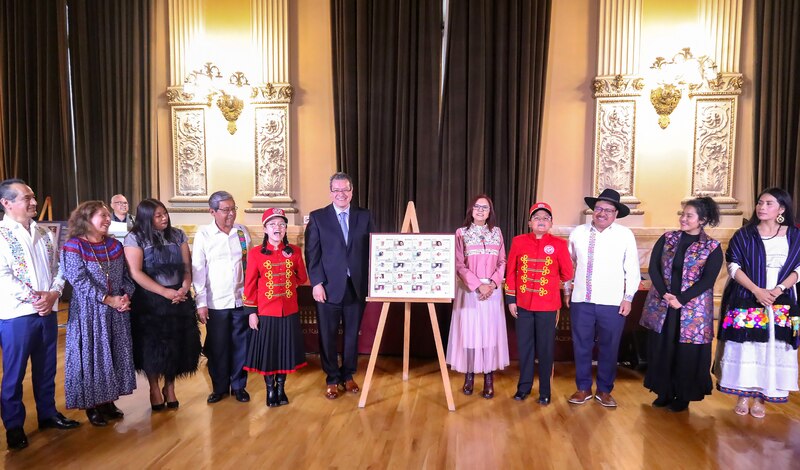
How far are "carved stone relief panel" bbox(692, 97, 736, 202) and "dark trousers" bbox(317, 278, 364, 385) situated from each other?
4673 mm

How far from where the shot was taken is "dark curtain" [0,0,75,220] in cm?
647

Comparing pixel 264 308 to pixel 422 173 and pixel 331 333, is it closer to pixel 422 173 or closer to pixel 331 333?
pixel 331 333

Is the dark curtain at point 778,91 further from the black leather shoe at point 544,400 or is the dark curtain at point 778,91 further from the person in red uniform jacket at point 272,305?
the person in red uniform jacket at point 272,305

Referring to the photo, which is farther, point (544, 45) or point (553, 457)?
point (544, 45)

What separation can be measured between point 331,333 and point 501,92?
3.89m

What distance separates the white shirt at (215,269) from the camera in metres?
3.23

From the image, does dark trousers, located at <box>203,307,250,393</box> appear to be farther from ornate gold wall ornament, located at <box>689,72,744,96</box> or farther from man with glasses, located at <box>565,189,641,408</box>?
ornate gold wall ornament, located at <box>689,72,744,96</box>

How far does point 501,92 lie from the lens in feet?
19.2

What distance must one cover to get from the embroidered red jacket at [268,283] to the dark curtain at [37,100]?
508 cm

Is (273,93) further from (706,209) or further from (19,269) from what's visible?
(706,209)

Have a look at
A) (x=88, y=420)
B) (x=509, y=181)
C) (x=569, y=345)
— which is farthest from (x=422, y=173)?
(x=88, y=420)

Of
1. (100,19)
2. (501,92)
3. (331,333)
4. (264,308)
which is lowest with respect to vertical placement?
(331,333)

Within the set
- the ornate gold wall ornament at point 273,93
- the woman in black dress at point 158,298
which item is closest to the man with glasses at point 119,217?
the ornate gold wall ornament at point 273,93

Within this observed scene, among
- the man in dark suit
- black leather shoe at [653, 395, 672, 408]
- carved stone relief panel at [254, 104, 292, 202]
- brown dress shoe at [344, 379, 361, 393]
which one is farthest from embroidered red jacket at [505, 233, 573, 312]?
carved stone relief panel at [254, 104, 292, 202]
